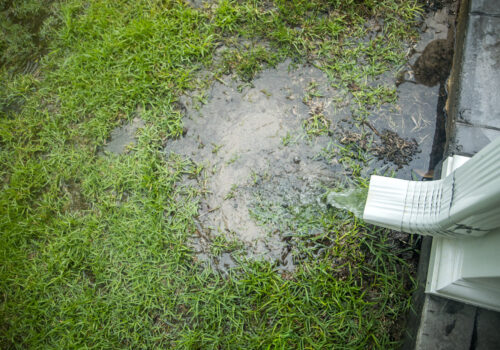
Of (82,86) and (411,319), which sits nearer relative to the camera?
(411,319)

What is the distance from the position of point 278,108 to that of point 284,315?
1418 mm

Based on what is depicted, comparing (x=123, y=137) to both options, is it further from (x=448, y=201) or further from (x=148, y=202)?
(x=448, y=201)

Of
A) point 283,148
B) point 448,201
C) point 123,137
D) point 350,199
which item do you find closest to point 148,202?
point 123,137

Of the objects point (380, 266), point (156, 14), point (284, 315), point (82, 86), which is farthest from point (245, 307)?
point (156, 14)

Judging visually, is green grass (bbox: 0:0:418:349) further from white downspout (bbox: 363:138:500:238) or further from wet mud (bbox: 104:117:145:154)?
white downspout (bbox: 363:138:500:238)

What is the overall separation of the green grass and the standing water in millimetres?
74

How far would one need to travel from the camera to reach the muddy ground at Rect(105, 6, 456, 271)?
2.35 m

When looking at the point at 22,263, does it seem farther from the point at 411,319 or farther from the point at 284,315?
the point at 411,319

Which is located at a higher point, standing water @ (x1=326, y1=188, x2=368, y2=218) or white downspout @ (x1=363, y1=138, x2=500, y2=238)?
white downspout @ (x1=363, y1=138, x2=500, y2=238)

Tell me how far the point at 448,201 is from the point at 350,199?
29.1 inches

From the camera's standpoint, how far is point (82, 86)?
2.87 m

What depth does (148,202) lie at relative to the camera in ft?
8.26

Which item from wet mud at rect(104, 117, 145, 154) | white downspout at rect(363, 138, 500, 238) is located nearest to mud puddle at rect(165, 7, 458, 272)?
wet mud at rect(104, 117, 145, 154)

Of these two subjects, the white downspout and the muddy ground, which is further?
the muddy ground
